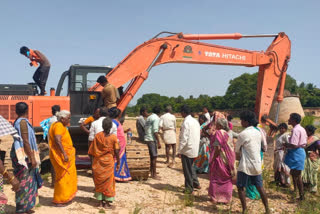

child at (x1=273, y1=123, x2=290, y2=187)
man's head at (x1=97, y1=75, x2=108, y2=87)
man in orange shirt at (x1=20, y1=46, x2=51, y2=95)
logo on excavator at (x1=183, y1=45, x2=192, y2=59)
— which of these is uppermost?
logo on excavator at (x1=183, y1=45, x2=192, y2=59)

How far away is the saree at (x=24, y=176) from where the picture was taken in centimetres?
407

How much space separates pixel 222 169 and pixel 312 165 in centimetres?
229

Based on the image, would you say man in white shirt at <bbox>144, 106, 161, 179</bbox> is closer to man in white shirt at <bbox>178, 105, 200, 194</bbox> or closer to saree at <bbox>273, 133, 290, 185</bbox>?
man in white shirt at <bbox>178, 105, 200, 194</bbox>

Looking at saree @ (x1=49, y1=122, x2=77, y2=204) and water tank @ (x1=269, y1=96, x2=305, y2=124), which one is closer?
saree @ (x1=49, y1=122, x2=77, y2=204)

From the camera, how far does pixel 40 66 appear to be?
7.71 meters

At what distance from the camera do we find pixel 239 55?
9.78 m

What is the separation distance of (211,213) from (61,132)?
114 inches

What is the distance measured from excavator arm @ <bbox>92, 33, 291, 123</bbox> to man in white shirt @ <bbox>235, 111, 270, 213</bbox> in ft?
12.9

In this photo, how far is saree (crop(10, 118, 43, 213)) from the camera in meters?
4.07

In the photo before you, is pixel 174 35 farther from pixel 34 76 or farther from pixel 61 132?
pixel 61 132

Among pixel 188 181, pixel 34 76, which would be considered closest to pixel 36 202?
pixel 188 181

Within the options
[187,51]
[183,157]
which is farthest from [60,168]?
[187,51]

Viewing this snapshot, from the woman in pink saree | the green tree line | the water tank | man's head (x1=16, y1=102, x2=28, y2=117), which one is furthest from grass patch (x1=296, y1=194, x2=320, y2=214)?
the green tree line

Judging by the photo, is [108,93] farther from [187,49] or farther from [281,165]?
[281,165]
